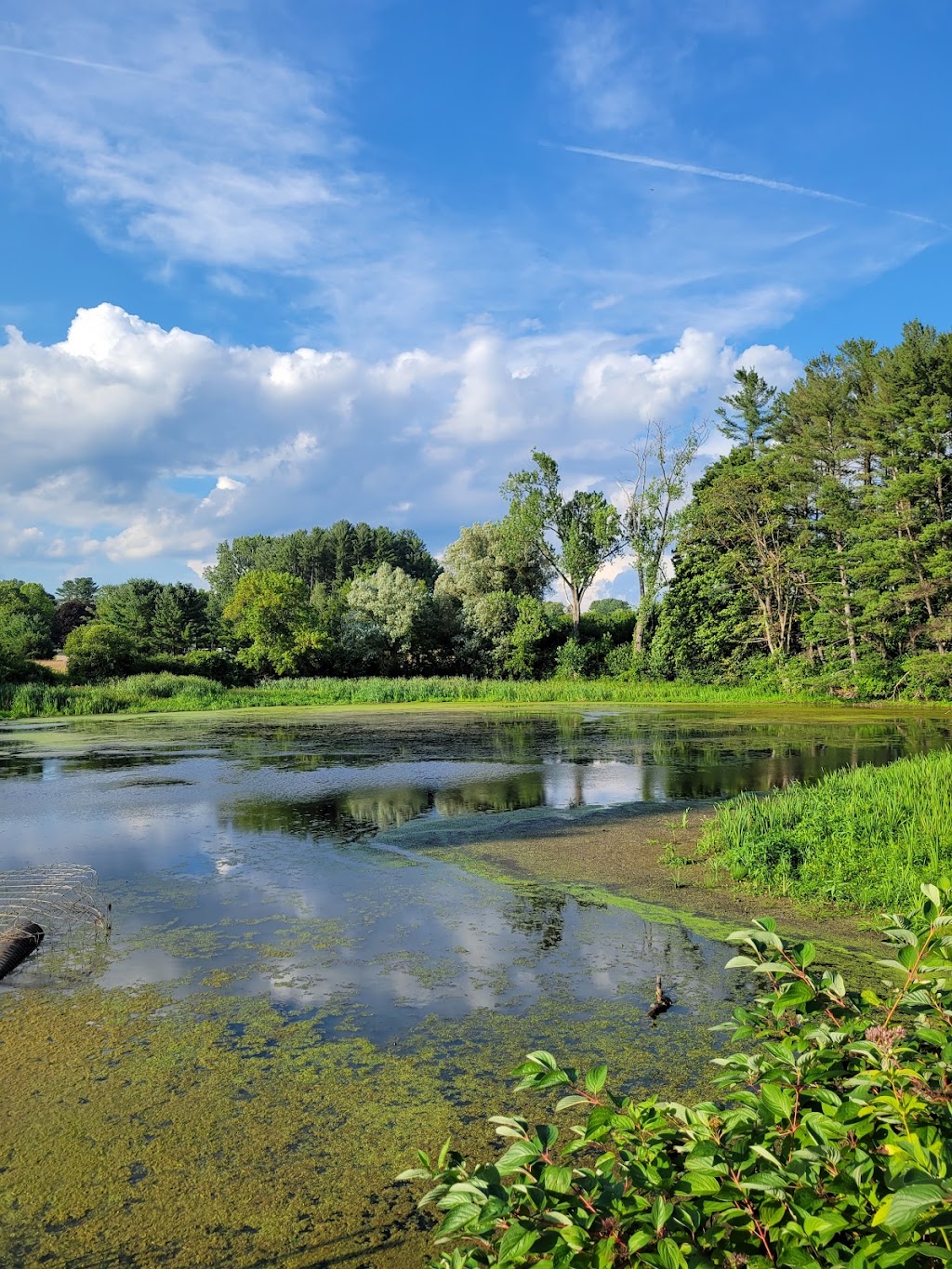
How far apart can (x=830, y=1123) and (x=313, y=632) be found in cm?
4026

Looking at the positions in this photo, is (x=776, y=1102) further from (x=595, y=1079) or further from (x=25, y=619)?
(x=25, y=619)

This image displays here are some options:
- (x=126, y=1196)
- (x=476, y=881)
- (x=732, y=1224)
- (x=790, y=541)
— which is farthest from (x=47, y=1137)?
(x=790, y=541)

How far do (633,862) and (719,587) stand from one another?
100 feet

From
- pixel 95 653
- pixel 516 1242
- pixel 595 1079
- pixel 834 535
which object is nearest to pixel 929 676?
pixel 834 535

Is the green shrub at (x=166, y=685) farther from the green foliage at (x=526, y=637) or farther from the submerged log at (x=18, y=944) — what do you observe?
the submerged log at (x=18, y=944)

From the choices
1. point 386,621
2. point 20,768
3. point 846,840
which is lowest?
Result: point 846,840

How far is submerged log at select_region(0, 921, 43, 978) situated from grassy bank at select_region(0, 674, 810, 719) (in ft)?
83.3

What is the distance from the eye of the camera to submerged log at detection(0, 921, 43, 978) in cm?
570

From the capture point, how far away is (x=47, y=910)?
22.8 feet

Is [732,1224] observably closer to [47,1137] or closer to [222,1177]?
[222,1177]

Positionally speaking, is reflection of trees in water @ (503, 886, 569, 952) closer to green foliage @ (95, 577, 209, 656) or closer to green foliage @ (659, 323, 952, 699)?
green foliage @ (659, 323, 952, 699)

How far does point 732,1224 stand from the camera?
161 cm

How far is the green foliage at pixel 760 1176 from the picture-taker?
1.44m

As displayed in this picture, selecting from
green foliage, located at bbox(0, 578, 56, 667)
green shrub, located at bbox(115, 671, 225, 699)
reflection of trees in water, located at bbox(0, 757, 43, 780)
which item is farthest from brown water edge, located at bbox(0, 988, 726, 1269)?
green foliage, located at bbox(0, 578, 56, 667)
